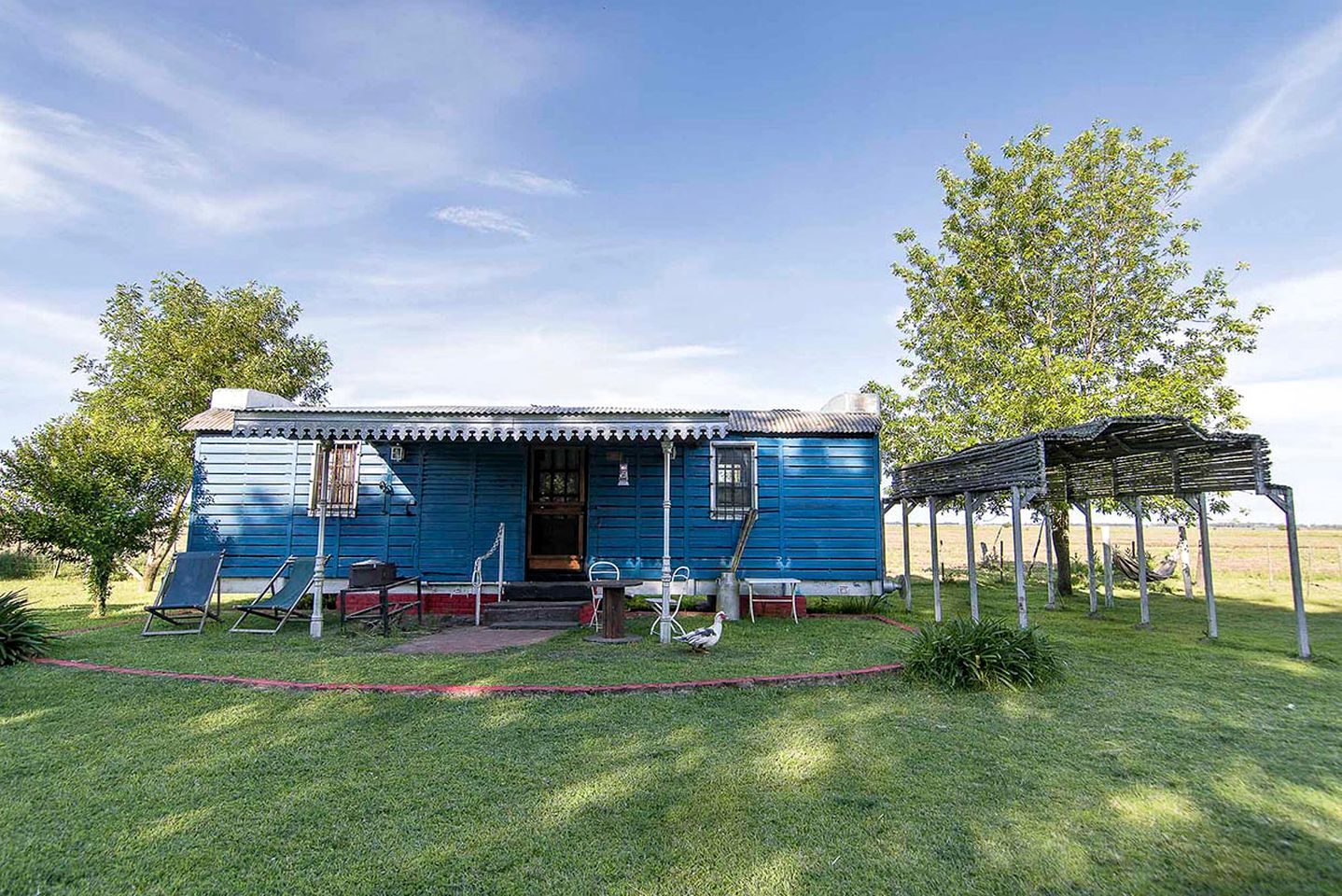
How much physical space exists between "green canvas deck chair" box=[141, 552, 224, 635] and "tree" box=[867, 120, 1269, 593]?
12156 mm

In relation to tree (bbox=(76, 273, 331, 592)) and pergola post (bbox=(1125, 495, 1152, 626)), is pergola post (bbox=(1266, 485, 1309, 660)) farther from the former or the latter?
tree (bbox=(76, 273, 331, 592))

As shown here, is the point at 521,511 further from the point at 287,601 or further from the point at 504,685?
the point at 504,685

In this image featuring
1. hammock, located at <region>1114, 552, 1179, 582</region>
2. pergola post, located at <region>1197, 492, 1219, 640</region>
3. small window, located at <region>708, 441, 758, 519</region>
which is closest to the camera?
pergola post, located at <region>1197, 492, 1219, 640</region>

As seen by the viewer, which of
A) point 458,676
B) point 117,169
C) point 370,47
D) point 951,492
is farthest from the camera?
point 117,169

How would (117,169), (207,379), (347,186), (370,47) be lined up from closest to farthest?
(370,47), (117,169), (347,186), (207,379)

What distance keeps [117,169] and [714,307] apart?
1248 cm

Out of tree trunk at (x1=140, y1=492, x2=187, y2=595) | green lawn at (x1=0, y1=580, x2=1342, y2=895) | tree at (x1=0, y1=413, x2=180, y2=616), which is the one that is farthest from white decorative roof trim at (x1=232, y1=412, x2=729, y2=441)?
tree trunk at (x1=140, y1=492, x2=187, y2=595)

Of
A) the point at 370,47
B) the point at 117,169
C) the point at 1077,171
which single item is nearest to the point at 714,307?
the point at 1077,171

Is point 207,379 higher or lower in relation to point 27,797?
higher

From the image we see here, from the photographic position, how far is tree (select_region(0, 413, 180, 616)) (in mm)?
9062

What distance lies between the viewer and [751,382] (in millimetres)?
19453

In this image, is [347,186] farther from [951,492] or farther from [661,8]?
[951,492]

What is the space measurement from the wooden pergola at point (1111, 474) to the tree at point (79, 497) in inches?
469

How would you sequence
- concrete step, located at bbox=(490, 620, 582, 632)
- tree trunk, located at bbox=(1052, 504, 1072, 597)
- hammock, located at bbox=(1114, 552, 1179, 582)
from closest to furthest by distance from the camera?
1. concrete step, located at bbox=(490, 620, 582, 632)
2. tree trunk, located at bbox=(1052, 504, 1072, 597)
3. hammock, located at bbox=(1114, 552, 1179, 582)
